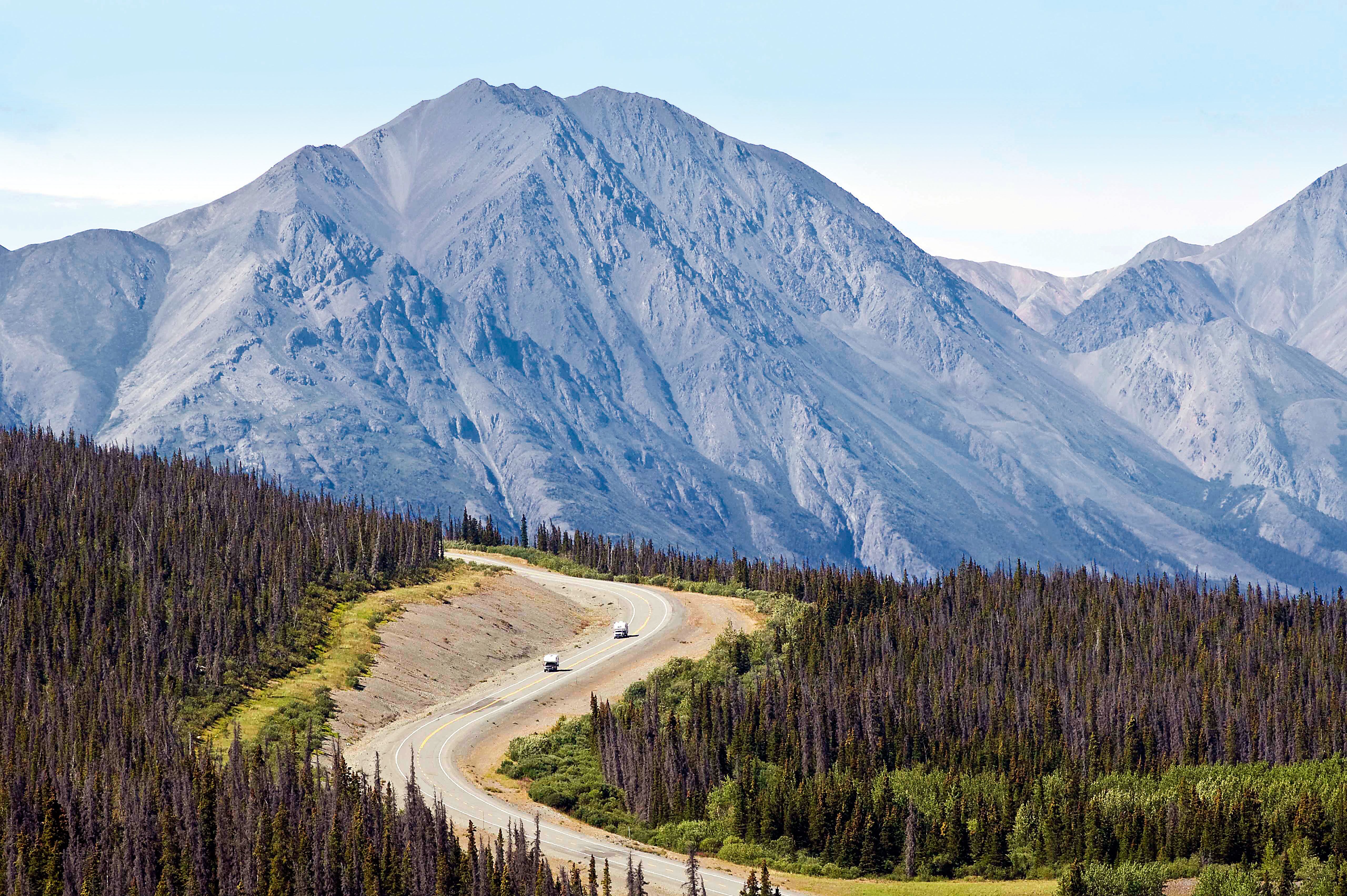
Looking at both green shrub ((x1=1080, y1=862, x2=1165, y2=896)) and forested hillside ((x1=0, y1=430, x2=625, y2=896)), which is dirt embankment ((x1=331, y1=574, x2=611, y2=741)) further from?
green shrub ((x1=1080, y1=862, x2=1165, y2=896))

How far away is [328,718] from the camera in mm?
110438

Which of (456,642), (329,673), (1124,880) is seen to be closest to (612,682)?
(456,642)

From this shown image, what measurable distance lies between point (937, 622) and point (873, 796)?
55.0m

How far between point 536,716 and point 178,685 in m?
25.2

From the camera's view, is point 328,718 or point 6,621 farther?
point 6,621

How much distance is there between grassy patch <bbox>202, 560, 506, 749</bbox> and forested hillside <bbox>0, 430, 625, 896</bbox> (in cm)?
147

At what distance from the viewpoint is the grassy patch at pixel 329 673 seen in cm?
10500

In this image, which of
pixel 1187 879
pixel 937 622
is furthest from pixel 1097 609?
pixel 1187 879

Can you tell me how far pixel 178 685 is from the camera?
4360 inches

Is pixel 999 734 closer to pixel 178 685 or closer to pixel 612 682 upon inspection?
pixel 612 682

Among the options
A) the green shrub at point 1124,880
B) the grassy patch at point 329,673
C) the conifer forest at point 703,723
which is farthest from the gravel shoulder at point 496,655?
the green shrub at point 1124,880

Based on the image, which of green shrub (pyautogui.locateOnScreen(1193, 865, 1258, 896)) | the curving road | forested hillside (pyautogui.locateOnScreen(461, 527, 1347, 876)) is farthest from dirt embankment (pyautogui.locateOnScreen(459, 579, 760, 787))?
green shrub (pyautogui.locateOnScreen(1193, 865, 1258, 896))

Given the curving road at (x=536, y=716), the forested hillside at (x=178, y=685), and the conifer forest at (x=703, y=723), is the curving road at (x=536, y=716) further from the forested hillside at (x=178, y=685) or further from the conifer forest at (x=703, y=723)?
the forested hillside at (x=178, y=685)

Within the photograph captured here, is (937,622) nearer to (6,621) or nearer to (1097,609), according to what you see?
(1097,609)
